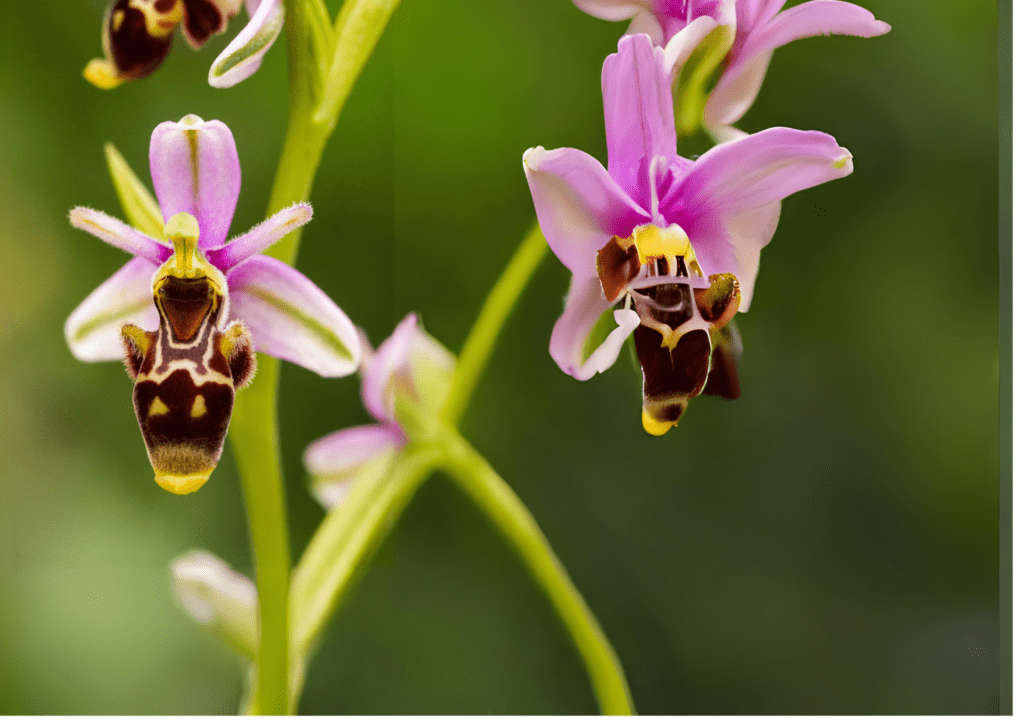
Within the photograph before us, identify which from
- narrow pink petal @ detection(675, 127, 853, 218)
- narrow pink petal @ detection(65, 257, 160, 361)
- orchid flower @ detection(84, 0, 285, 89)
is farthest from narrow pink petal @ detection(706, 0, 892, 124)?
narrow pink petal @ detection(65, 257, 160, 361)

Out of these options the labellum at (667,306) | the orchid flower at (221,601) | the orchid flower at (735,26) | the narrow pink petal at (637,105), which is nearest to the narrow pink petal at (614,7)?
the orchid flower at (735,26)

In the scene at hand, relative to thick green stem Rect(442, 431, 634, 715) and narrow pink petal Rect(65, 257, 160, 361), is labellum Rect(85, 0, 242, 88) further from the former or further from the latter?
thick green stem Rect(442, 431, 634, 715)

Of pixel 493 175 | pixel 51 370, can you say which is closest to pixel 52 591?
pixel 51 370

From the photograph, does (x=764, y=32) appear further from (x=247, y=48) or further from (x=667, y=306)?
(x=247, y=48)

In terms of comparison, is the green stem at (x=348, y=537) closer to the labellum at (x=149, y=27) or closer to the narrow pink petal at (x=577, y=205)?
the narrow pink petal at (x=577, y=205)

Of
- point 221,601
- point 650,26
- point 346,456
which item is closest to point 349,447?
point 346,456

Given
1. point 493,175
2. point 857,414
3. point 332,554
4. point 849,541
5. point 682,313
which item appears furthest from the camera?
point 493,175

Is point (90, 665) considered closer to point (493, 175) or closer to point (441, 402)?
point (441, 402)
